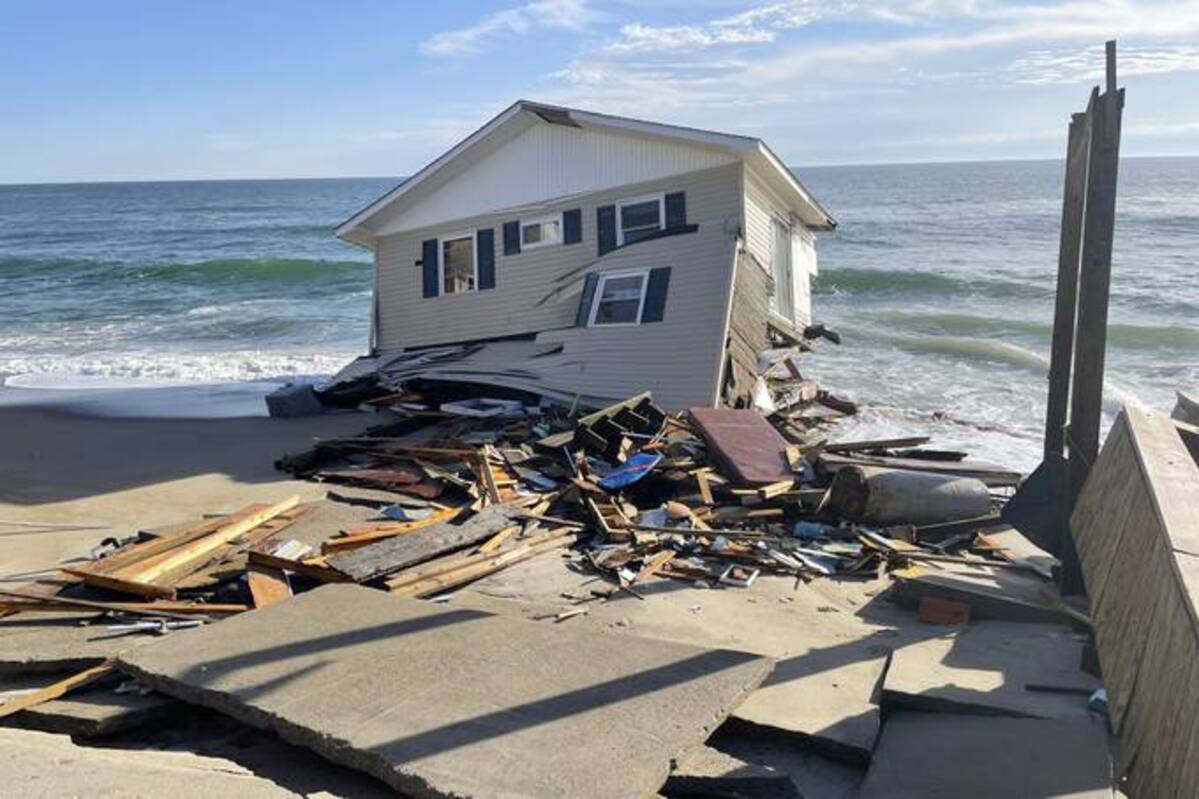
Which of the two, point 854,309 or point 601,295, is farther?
point 854,309

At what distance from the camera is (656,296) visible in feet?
53.6

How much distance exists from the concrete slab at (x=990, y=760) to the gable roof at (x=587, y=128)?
13.0m

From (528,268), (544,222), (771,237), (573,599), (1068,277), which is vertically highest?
(544,222)

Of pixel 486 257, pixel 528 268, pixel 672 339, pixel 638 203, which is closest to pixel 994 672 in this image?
pixel 672 339

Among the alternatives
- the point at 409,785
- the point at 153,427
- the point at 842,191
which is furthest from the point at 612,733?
the point at 842,191

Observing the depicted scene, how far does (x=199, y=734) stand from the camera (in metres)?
5.16

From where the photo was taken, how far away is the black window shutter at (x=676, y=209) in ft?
58.0

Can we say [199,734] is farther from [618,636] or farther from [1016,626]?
[1016,626]

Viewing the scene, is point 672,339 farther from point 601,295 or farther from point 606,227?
point 606,227

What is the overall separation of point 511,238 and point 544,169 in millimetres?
1458

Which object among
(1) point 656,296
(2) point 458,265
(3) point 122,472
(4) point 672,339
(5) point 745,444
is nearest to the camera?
(5) point 745,444

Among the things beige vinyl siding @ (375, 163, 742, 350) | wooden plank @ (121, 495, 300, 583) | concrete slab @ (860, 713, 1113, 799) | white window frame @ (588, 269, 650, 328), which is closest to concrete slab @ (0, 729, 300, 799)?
concrete slab @ (860, 713, 1113, 799)

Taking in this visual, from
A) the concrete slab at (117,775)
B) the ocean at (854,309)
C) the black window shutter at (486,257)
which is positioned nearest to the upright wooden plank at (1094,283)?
the concrete slab at (117,775)

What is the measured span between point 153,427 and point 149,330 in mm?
16962
